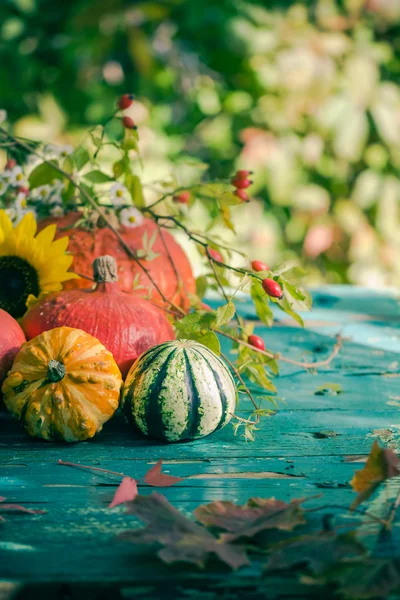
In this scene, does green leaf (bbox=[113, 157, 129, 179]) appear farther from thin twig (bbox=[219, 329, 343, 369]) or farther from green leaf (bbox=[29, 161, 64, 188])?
thin twig (bbox=[219, 329, 343, 369])

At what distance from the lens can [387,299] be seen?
2709mm

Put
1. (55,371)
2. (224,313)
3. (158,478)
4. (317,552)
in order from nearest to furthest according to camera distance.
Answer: (317,552) < (158,478) < (55,371) < (224,313)

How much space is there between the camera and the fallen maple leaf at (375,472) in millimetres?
885

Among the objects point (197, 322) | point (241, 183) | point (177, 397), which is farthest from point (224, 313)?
point (241, 183)

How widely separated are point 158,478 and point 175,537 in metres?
0.22

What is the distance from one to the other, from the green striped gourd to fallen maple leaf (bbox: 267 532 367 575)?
43cm

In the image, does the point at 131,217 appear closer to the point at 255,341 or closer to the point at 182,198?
the point at 182,198

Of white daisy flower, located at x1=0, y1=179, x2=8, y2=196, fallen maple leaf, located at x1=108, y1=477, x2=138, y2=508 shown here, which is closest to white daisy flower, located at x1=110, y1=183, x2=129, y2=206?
white daisy flower, located at x1=0, y1=179, x2=8, y2=196

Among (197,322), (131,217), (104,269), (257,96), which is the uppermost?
(257,96)

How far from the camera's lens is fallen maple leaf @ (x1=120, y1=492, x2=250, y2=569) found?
0.77 m

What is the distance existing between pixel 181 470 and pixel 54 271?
65cm

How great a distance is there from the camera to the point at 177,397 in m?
1.21

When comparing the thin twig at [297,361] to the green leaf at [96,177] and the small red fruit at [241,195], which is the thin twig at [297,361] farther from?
the green leaf at [96,177]

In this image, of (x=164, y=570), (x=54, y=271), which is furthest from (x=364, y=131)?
(x=164, y=570)
